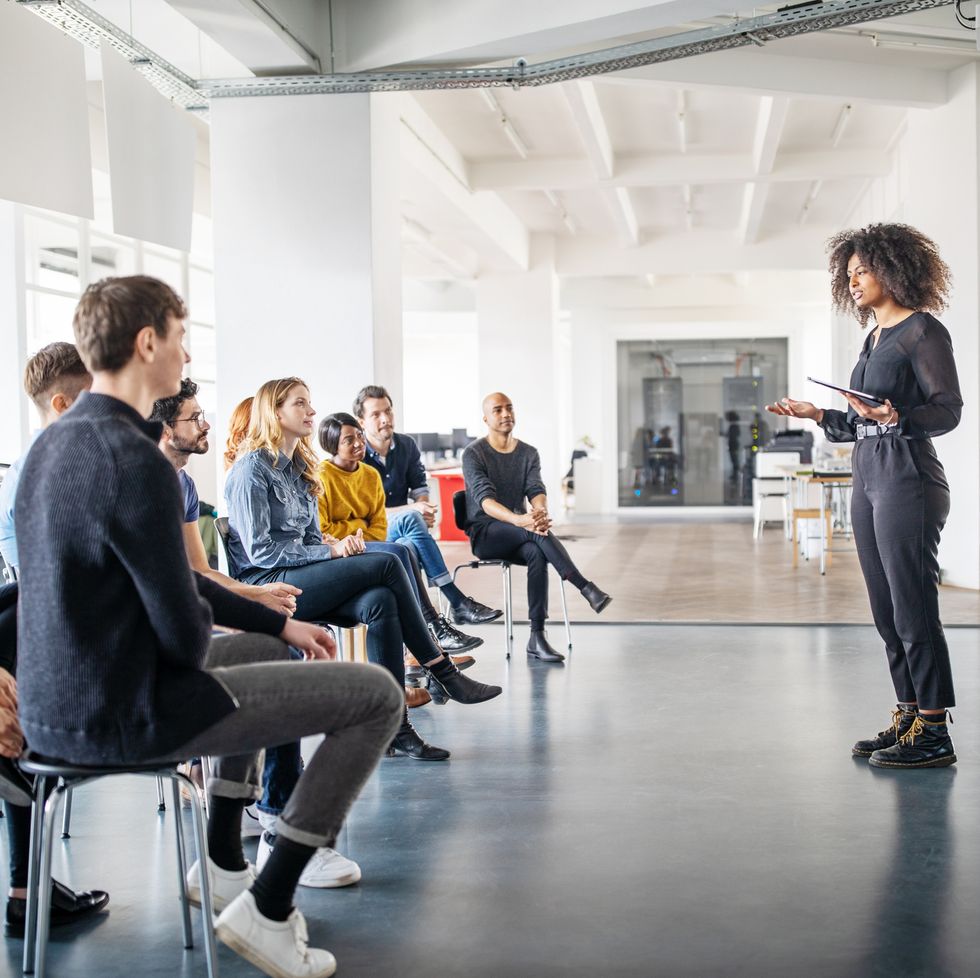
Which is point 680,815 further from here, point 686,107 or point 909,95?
point 686,107

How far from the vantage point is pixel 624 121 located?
31.0 ft

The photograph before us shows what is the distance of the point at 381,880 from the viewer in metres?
2.69

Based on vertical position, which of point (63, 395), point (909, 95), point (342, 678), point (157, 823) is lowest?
point (157, 823)

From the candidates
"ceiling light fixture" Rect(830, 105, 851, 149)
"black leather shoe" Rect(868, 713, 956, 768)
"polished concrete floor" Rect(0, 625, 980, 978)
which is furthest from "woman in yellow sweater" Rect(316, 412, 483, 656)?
"ceiling light fixture" Rect(830, 105, 851, 149)

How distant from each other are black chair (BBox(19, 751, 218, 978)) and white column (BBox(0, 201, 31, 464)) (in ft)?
22.5

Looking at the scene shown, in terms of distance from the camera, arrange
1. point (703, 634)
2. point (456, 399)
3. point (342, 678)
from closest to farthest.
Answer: point (342, 678) < point (703, 634) < point (456, 399)

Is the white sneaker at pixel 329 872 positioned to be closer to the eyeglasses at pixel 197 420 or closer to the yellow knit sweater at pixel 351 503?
the eyeglasses at pixel 197 420

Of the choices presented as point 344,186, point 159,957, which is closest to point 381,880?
point 159,957

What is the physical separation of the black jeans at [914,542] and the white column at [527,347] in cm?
1069

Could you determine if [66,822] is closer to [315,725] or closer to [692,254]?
[315,725]

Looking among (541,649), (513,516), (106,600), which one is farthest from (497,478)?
(106,600)

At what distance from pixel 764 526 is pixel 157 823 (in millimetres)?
12009

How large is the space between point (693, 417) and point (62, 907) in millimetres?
17432

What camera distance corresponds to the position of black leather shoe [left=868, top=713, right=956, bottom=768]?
3.51 m
